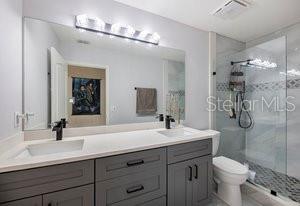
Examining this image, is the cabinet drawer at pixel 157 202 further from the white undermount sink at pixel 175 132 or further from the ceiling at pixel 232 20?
the ceiling at pixel 232 20

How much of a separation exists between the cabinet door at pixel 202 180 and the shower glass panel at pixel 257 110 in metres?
0.96

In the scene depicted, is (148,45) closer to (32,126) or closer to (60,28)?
(60,28)

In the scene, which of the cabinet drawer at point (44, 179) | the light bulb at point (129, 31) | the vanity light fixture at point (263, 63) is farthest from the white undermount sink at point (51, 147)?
the vanity light fixture at point (263, 63)

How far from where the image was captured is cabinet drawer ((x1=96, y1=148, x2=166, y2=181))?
3.70ft

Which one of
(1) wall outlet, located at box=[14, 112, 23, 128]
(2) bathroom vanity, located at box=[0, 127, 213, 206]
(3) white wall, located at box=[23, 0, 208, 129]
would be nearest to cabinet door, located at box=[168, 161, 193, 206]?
(2) bathroom vanity, located at box=[0, 127, 213, 206]

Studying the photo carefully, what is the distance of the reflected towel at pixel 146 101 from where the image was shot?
1.95 meters

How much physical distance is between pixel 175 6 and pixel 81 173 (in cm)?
195

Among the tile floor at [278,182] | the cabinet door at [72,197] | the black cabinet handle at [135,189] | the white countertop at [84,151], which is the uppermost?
the white countertop at [84,151]

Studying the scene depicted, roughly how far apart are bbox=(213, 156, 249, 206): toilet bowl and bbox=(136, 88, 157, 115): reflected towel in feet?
3.41

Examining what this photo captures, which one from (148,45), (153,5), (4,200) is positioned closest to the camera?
(4,200)

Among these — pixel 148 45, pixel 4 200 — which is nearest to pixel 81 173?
pixel 4 200

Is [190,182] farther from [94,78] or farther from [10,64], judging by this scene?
[10,64]

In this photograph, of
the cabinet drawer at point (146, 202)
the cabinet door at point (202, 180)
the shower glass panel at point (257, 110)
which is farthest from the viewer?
the shower glass panel at point (257, 110)

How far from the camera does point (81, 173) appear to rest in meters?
1.06
